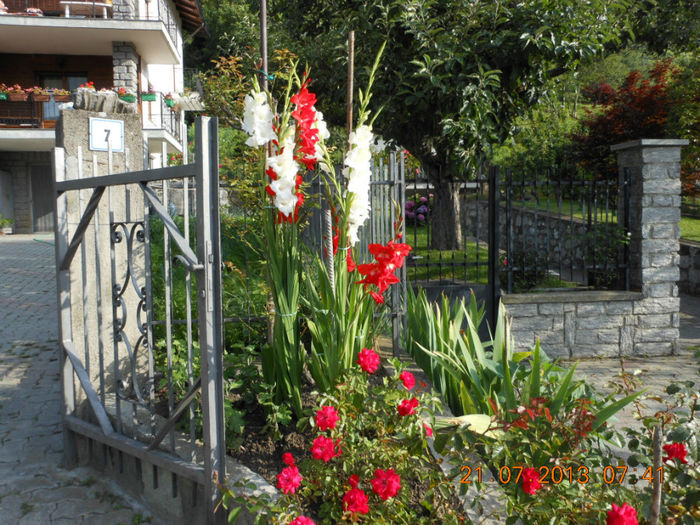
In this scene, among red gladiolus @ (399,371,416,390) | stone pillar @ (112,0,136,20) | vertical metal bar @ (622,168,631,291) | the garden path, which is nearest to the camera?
red gladiolus @ (399,371,416,390)

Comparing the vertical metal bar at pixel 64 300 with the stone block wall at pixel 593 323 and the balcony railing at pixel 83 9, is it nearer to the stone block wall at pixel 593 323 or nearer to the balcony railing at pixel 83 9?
the stone block wall at pixel 593 323

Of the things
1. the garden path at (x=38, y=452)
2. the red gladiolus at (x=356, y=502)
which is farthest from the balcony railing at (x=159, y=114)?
the red gladiolus at (x=356, y=502)

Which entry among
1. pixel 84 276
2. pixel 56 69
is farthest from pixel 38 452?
pixel 56 69

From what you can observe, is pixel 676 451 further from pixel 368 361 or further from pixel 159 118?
pixel 159 118

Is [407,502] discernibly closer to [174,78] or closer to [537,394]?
[537,394]

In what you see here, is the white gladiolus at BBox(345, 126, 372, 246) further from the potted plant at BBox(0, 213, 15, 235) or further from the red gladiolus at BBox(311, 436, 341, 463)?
the potted plant at BBox(0, 213, 15, 235)

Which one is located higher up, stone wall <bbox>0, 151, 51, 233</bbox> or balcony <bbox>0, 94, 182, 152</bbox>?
balcony <bbox>0, 94, 182, 152</bbox>

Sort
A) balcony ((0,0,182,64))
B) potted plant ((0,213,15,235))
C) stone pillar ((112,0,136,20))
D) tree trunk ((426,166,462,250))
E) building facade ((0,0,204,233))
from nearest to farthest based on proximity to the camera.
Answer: tree trunk ((426,166,462,250)) < balcony ((0,0,182,64)) < building facade ((0,0,204,233)) < stone pillar ((112,0,136,20)) < potted plant ((0,213,15,235))

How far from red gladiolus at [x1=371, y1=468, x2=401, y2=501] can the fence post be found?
166 inches

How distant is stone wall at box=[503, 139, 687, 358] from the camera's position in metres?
6.33

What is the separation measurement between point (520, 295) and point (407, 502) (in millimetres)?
4039

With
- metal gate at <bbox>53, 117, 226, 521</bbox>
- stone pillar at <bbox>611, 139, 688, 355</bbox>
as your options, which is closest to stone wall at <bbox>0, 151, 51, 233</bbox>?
metal gate at <bbox>53, 117, 226, 521</bbox>

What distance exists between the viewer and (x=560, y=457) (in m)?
2.50

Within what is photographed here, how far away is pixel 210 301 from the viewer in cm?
255
